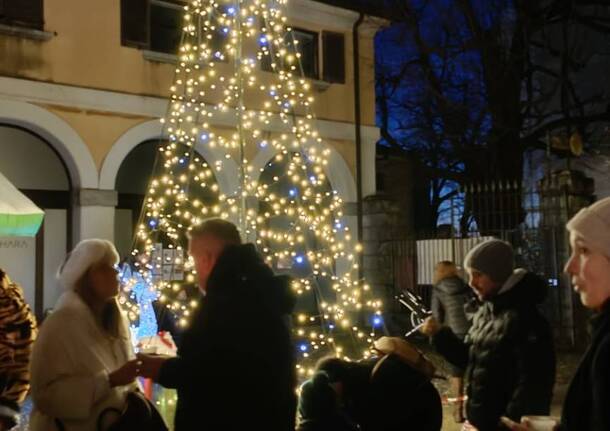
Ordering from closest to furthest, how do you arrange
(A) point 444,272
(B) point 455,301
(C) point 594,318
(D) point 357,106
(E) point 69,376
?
(C) point 594,318, (E) point 69,376, (B) point 455,301, (A) point 444,272, (D) point 357,106

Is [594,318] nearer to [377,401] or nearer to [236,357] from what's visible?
[236,357]

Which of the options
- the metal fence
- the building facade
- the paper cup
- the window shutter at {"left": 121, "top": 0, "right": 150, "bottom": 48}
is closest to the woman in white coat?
the paper cup

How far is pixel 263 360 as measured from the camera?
2.79 metres

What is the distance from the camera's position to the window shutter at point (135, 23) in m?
12.0

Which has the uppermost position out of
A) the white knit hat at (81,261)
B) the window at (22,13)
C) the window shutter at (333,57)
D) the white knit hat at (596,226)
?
the window shutter at (333,57)

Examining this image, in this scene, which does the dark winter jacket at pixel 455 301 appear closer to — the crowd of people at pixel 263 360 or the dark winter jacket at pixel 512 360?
the crowd of people at pixel 263 360

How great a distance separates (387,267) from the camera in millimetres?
14156

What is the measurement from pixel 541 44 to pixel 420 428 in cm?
1711

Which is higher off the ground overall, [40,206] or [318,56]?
[318,56]

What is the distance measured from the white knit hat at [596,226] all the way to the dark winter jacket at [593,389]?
0.20 meters

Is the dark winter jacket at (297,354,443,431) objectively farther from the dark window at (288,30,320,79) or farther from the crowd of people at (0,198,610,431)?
the dark window at (288,30,320,79)

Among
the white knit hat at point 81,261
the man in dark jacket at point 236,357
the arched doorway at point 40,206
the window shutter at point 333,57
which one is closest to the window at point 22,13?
the arched doorway at point 40,206

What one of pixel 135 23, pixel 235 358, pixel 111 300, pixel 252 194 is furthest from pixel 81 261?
pixel 135 23

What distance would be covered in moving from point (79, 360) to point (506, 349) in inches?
79.5
